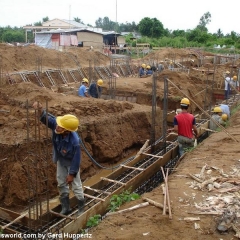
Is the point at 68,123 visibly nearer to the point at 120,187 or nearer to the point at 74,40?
the point at 120,187

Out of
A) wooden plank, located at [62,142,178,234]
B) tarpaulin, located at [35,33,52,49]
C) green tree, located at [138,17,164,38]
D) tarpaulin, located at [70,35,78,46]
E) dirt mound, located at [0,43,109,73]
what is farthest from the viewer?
green tree, located at [138,17,164,38]

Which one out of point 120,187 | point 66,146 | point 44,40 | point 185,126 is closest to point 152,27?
point 44,40

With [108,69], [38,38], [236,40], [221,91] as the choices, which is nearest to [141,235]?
[221,91]

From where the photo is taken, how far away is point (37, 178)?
5.41 m

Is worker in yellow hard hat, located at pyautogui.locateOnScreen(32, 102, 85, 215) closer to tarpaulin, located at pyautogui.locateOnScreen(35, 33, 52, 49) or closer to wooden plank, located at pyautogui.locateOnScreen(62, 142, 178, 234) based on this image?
wooden plank, located at pyautogui.locateOnScreen(62, 142, 178, 234)

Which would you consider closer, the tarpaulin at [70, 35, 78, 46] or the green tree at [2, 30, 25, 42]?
the tarpaulin at [70, 35, 78, 46]

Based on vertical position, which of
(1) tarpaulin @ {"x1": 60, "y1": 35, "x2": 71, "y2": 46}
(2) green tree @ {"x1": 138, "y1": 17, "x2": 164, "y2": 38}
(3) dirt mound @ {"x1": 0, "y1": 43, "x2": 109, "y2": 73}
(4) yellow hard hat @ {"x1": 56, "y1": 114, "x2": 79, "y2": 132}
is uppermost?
(2) green tree @ {"x1": 138, "y1": 17, "x2": 164, "y2": 38}

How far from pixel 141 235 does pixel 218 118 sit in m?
6.44

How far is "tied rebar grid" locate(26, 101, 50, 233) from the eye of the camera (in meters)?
4.88

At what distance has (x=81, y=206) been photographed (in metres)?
5.40

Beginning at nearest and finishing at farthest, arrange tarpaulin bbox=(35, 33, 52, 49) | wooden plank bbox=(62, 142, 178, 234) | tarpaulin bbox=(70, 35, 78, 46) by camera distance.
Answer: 1. wooden plank bbox=(62, 142, 178, 234)
2. tarpaulin bbox=(70, 35, 78, 46)
3. tarpaulin bbox=(35, 33, 52, 49)

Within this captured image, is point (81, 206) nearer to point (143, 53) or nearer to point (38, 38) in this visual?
point (143, 53)

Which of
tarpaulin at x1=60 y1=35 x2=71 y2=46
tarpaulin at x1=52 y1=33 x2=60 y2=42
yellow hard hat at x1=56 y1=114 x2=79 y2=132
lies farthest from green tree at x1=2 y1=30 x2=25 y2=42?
yellow hard hat at x1=56 y1=114 x2=79 y2=132

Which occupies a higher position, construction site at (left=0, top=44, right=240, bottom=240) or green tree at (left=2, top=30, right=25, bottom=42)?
green tree at (left=2, top=30, right=25, bottom=42)
